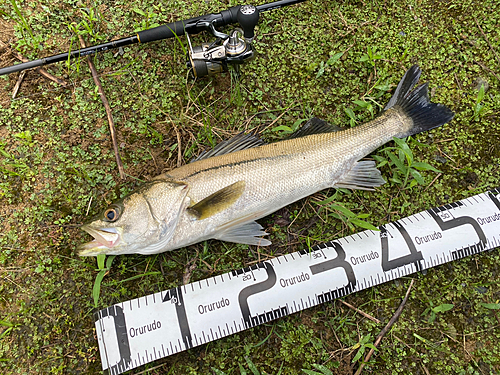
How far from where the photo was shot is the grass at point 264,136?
274cm

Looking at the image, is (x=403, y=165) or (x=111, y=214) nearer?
(x=111, y=214)

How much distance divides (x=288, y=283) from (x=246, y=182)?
3.25 ft

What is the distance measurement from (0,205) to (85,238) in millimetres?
955

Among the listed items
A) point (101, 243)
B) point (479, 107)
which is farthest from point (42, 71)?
point (479, 107)

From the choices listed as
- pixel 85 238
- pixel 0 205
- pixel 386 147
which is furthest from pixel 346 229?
pixel 0 205

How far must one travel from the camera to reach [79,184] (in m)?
3.03

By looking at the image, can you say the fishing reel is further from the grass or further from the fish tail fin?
the fish tail fin

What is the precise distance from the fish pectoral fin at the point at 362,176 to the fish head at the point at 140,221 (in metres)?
1.55

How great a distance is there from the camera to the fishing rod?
2807 millimetres

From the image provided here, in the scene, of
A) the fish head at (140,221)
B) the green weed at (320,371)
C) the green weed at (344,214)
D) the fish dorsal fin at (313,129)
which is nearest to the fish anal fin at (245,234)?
the fish head at (140,221)

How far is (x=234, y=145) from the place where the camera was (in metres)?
2.91

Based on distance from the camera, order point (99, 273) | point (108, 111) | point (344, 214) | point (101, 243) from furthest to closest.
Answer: point (108, 111)
point (344, 214)
point (99, 273)
point (101, 243)

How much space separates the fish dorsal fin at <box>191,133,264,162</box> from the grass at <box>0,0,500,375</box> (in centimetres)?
23

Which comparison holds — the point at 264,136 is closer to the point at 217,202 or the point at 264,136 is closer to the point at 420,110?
the point at 217,202
